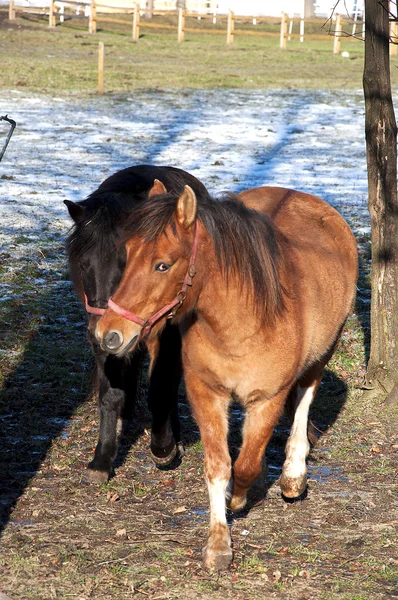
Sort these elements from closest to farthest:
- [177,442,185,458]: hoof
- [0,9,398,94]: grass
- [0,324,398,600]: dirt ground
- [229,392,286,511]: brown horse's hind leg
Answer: [0,324,398,600]: dirt ground → [229,392,286,511]: brown horse's hind leg → [177,442,185,458]: hoof → [0,9,398,94]: grass

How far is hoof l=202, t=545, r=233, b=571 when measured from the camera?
12.1 feet

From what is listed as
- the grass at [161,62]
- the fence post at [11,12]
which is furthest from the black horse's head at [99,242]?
the fence post at [11,12]

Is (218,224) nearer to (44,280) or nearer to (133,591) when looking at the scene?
(133,591)

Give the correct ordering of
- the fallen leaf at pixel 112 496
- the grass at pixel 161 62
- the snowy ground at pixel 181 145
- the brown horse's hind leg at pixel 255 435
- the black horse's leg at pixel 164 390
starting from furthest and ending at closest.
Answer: the grass at pixel 161 62 → the snowy ground at pixel 181 145 → the black horse's leg at pixel 164 390 → the fallen leaf at pixel 112 496 → the brown horse's hind leg at pixel 255 435

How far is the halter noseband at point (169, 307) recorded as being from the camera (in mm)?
3412

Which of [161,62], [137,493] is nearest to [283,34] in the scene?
[161,62]

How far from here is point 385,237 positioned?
610 cm

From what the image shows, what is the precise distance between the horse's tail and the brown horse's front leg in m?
1.08

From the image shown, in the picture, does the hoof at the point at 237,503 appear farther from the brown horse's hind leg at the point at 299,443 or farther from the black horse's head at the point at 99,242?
the black horse's head at the point at 99,242

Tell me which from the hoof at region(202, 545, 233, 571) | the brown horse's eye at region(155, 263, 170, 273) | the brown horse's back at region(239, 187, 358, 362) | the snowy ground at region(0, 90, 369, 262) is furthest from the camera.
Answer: the snowy ground at region(0, 90, 369, 262)

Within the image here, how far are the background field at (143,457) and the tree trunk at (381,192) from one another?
38 cm

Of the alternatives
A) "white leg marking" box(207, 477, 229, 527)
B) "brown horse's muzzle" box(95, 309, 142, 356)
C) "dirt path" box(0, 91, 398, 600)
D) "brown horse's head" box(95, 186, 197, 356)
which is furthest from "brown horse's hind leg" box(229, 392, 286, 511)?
"brown horse's muzzle" box(95, 309, 142, 356)

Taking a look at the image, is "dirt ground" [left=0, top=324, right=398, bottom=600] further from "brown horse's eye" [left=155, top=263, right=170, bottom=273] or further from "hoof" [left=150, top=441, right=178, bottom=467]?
"brown horse's eye" [left=155, top=263, right=170, bottom=273]

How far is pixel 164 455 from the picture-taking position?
16.3 feet
